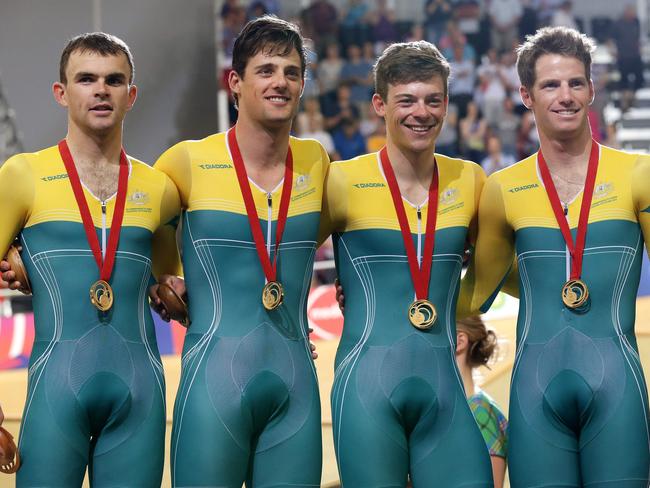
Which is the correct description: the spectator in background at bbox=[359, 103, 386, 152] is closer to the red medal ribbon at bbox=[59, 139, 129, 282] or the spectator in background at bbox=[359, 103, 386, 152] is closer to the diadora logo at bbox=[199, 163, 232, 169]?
the diadora logo at bbox=[199, 163, 232, 169]

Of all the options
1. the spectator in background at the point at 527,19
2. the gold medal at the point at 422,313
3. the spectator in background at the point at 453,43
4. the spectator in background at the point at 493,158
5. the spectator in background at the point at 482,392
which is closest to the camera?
the gold medal at the point at 422,313

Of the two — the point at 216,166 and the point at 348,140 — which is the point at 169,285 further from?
the point at 348,140

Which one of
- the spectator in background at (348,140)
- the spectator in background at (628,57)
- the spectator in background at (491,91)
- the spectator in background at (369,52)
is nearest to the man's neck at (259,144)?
the spectator in background at (348,140)

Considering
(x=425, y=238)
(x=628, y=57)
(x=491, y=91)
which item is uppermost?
(x=628, y=57)

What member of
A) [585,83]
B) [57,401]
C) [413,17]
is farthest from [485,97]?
[57,401]

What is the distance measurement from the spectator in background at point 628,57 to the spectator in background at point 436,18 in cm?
231

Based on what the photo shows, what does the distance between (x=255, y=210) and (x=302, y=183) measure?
23 centimetres

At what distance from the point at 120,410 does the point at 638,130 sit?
39.7ft

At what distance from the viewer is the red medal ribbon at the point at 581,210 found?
13.0 feet

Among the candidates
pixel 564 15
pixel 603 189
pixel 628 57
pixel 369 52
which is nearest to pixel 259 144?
pixel 603 189

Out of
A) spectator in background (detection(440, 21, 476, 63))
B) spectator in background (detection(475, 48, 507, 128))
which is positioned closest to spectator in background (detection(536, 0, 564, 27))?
spectator in background (detection(475, 48, 507, 128))

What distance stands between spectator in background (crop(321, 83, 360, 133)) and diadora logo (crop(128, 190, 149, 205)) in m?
9.15

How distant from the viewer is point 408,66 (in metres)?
4.07

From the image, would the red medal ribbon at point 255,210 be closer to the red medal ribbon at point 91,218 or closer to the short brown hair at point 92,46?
the red medal ribbon at point 91,218
